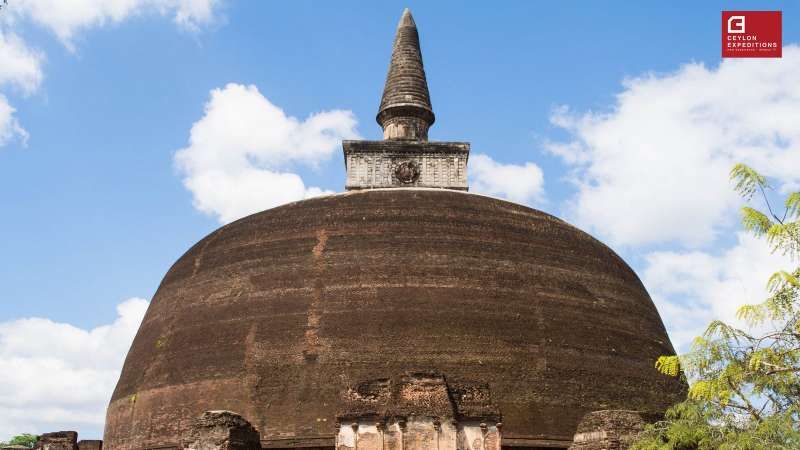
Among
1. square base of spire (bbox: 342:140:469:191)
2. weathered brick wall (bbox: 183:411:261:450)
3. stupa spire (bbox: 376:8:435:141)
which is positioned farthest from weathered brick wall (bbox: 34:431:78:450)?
stupa spire (bbox: 376:8:435:141)

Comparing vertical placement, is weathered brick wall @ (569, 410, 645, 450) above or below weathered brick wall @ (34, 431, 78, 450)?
above

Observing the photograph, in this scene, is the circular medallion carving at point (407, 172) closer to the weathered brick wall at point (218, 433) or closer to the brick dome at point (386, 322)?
the brick dome at point (386, 322)

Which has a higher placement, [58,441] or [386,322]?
[386,322]

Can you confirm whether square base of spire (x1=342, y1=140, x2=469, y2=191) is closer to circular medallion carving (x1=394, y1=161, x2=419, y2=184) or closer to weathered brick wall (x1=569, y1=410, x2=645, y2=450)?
circular medallion carving (x1=394, y1=161, x2=419, y2=184)

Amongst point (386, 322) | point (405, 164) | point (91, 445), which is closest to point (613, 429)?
point (386, 322)

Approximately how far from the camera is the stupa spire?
24.5m

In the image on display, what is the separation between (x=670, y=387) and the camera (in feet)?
56.2

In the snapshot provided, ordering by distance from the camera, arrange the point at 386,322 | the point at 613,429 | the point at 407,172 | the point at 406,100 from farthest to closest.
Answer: the point at 406,100 → the point at 407,172 → the point at 386,322 → the point at 613,429

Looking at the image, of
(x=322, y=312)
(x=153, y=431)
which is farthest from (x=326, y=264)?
(x=153, y=431)

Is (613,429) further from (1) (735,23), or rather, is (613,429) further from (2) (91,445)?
(2) (91,445)

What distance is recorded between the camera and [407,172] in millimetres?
23078

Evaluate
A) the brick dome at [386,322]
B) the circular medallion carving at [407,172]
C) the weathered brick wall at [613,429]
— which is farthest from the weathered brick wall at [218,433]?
the circular medallion carving at [407,172]

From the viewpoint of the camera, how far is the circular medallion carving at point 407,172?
906 inches

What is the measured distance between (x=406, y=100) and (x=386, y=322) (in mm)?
10321
